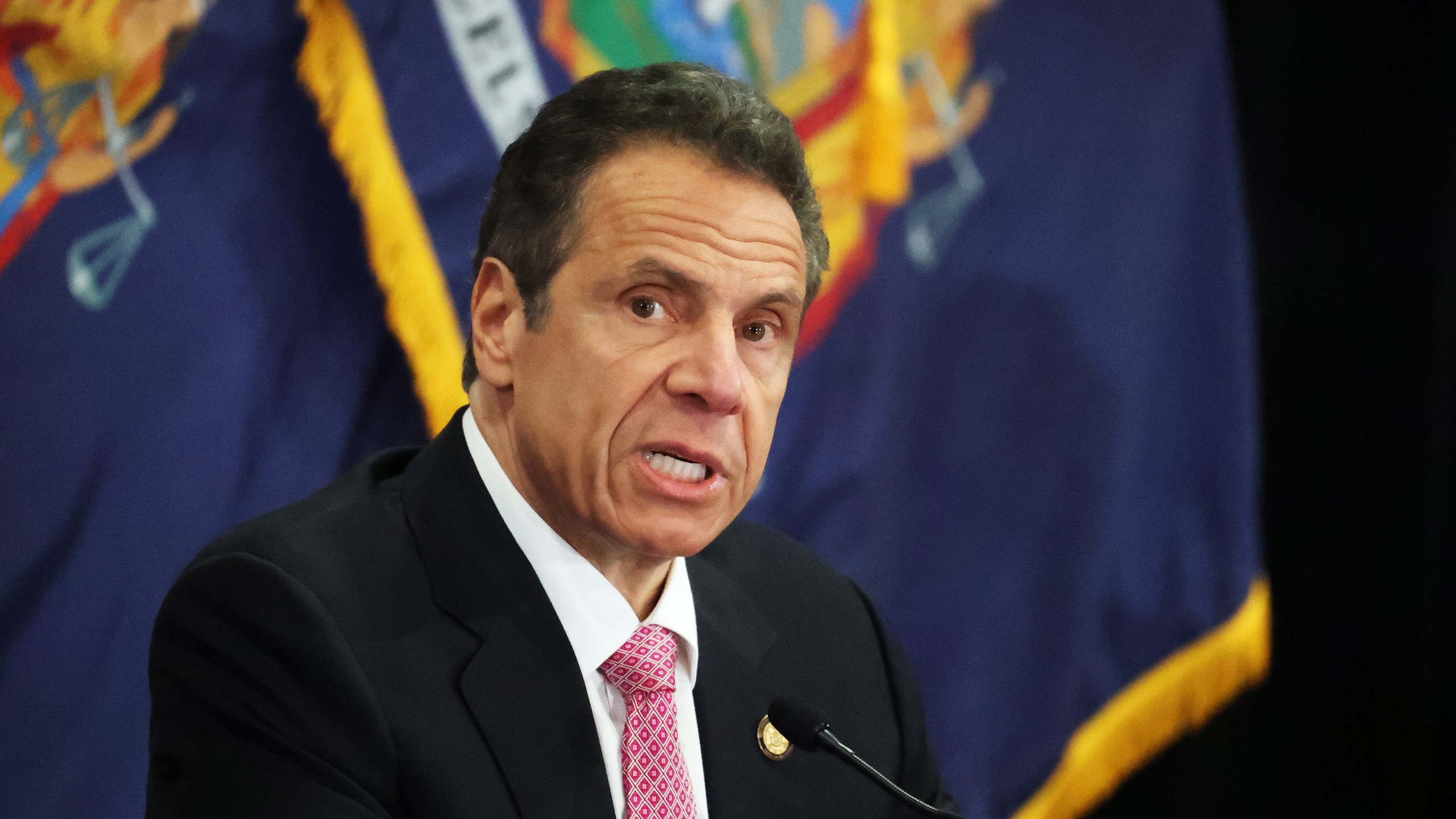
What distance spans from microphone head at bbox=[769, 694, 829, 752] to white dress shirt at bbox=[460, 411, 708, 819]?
15 cm

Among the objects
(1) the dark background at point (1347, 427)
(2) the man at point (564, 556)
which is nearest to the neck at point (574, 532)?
(2) the man at point (564, 556)

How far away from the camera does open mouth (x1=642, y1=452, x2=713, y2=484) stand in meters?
1.49

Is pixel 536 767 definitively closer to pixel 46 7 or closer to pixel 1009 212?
pixel 46 7

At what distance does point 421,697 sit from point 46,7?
0.98m

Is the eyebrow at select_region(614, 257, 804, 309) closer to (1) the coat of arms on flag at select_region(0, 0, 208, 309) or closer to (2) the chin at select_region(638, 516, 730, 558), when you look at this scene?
(2) the chin at select_region(638, 516, 730, 558)

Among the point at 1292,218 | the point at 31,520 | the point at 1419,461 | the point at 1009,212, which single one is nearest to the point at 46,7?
the point at 31,520

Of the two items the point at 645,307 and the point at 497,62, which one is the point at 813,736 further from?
the point at 497,62

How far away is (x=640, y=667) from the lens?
59.5 inches

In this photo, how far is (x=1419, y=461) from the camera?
11.0ft

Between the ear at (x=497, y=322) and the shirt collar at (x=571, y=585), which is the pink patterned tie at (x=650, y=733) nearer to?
the shirt collar at (x=571, y=585)

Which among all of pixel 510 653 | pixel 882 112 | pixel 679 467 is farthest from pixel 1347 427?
pixel 510 653

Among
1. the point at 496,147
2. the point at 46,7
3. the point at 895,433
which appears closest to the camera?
the point at 46,7

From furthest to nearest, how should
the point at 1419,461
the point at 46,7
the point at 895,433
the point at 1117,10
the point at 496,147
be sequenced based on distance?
the point at 1419,461, the point at 1117,10, the point at 895,433, the point at 496,147, the point at 46,7

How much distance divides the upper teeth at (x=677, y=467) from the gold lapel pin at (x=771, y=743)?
304 millimetres
